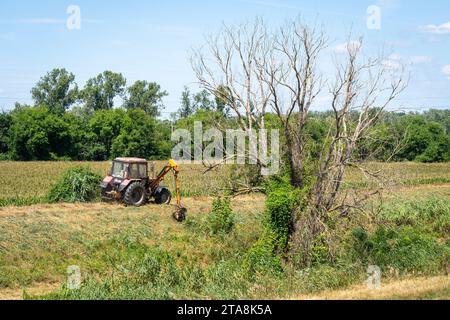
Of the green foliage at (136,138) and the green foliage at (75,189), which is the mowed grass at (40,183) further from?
the green foliage at (136,138)

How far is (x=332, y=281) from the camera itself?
15.2 m

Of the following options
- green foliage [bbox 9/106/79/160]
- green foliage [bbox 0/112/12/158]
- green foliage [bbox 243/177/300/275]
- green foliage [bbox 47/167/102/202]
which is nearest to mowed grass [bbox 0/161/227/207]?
green foliage [bbox 47/167/102/202]

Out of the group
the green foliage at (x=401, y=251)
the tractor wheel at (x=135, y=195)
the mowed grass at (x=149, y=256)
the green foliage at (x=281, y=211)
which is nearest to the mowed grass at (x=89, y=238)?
the mowed grass at (x=149, y=256)

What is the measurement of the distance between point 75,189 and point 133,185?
3.79m

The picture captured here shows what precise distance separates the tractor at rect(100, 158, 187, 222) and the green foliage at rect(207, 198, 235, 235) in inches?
66.6

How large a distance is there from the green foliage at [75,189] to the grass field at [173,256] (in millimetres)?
1669

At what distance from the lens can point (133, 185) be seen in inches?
1019

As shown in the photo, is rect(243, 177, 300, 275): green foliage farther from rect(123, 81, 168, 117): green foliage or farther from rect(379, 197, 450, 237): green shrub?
rect(123, 81, 168, 117): green foliage

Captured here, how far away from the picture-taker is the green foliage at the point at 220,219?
24.1m

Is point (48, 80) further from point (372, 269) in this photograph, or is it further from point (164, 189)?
point (372, 269)

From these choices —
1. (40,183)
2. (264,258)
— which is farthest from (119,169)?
(40,183)

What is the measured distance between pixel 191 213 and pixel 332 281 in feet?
42.6

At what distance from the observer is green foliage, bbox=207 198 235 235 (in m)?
24.1
